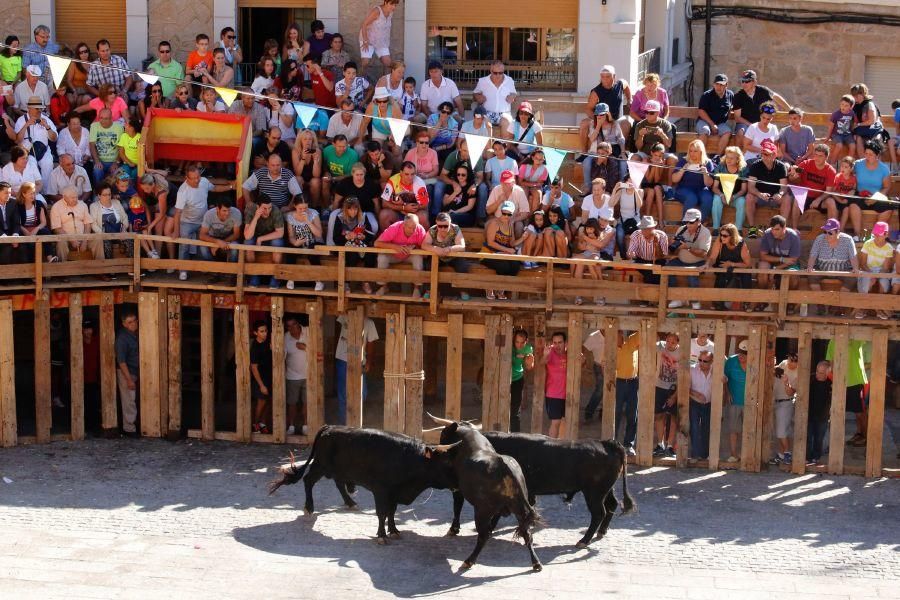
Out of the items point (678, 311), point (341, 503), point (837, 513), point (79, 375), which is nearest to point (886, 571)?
point (837, 513)

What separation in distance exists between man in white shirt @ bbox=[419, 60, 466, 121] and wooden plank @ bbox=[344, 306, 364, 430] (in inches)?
129

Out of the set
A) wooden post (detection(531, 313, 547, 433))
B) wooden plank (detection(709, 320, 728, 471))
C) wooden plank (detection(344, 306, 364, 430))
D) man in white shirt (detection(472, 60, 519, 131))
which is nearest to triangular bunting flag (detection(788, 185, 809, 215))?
wooden plank (detection(709, 320, 728, 471))

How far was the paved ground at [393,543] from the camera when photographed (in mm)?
14719

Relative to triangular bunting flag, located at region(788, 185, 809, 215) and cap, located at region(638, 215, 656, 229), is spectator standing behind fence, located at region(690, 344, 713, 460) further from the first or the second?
triangular bunting flag, located at region(788, 185, 809, 215)

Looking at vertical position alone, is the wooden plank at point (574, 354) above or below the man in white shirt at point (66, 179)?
below

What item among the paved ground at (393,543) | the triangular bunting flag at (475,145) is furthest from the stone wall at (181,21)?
the paved ground at (393,543)

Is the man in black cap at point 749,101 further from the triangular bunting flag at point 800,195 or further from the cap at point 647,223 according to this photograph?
the cap at point 647,223

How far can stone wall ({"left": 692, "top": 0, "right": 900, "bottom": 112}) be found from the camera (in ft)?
89.1

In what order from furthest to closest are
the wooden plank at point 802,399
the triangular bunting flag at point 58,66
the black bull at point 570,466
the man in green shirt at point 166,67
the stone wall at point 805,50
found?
1. the stone wall at point 805,50
2. the man in green shirt at point 166,67
3. the triangular bunting flag at point 58,66
4. the wooden plank at point 802,399
5. the black bull at point 570,466

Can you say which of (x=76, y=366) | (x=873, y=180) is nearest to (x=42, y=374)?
(x=76, y=366)

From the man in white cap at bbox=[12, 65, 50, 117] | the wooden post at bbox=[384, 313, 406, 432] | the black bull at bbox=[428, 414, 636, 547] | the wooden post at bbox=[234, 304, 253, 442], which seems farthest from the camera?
the man in white cap at bbox=[12, 65, 50, 117]

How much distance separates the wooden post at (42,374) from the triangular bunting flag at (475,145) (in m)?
5.52

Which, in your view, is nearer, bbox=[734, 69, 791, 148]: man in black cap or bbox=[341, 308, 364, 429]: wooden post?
bbox=[341, 308, 364, 429]: wooden post

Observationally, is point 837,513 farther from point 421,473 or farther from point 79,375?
point 79,375
